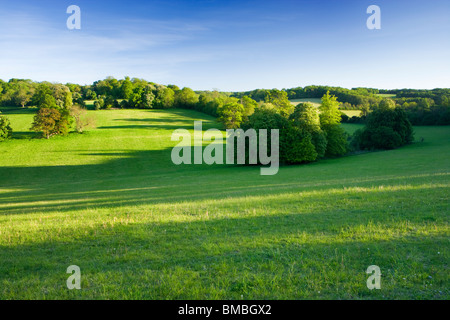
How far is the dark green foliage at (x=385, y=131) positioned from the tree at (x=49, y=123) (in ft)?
232

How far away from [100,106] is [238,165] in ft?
249

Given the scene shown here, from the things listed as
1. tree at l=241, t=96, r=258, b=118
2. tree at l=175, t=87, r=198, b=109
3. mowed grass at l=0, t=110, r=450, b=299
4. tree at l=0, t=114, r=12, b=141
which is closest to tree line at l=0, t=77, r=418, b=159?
tree at l=0, t=114, r=12, b=141

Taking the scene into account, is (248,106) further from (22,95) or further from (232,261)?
(232,261)

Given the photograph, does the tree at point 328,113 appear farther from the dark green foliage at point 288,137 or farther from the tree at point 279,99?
the tree at point 279,99

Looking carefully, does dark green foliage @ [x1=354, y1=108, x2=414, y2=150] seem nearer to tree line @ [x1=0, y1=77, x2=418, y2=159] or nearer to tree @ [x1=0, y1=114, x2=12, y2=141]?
tree line @ [x1=0, y1=77, x2=418, y2=159]

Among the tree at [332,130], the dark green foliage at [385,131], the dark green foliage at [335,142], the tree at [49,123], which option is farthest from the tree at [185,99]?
the dark green foliage at [335,142]

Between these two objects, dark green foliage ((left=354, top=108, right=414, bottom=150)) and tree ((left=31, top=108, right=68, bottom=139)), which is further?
tree ((left=31, top=108, right=68, bottom=139))

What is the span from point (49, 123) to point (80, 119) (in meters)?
9.49

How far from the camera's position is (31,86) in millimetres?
101375

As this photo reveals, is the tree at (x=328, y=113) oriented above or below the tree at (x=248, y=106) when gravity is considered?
below

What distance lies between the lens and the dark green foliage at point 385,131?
58469 millimetres

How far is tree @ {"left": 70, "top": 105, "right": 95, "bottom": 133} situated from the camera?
6981 centimetres

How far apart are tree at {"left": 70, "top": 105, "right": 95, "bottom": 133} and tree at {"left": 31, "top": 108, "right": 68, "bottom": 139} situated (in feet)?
13.9

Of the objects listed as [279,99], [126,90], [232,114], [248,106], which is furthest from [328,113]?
[126,90]
